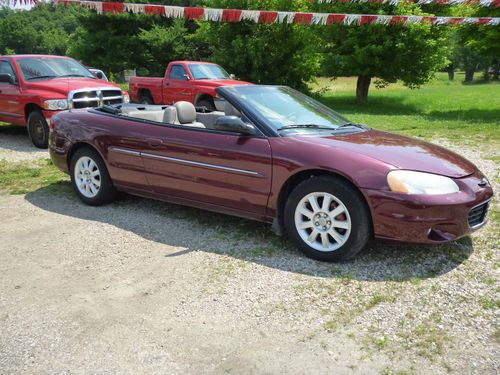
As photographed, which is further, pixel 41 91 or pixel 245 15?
pixel 245 15

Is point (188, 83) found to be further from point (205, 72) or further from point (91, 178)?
point (91, 178)

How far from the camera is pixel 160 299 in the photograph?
333 cm

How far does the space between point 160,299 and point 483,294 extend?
7.44 feet

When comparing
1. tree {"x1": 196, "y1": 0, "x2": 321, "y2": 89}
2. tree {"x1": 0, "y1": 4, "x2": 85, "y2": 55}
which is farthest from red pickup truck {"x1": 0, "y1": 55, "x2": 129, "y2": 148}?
tree {"x1": 0, "y1": 4, "x2": 85, "y2": 55}

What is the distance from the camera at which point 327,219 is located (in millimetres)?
3787

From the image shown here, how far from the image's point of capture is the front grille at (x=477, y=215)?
372 cm

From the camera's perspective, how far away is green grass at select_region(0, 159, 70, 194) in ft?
21.0

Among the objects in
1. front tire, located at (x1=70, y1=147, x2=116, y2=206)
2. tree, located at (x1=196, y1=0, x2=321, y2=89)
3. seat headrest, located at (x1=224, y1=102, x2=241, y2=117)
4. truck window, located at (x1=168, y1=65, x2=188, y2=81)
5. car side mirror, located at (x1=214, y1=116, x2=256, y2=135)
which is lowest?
front tire, located at (x1=70, y1=147, x2=116, y2=206)

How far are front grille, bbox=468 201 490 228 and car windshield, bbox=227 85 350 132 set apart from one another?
4.79 feet

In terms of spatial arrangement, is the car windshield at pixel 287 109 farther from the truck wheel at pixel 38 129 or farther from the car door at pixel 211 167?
the truck wheel at pixel 38 129

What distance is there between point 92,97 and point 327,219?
23.2 ft

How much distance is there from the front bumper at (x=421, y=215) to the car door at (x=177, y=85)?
33.6 ft

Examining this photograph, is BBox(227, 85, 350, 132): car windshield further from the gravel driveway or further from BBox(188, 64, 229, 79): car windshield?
BBox(188, 64, 229, 79): car windshield

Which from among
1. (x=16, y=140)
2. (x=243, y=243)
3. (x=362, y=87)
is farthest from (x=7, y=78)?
(x=362, y=87)
